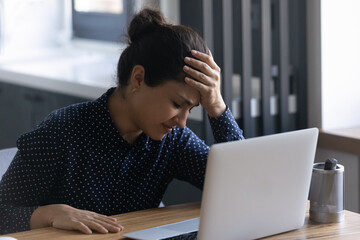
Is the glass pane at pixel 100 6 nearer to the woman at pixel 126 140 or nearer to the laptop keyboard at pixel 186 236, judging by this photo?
the woman at pixel 126 140

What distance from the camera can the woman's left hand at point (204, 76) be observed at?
1.73 m

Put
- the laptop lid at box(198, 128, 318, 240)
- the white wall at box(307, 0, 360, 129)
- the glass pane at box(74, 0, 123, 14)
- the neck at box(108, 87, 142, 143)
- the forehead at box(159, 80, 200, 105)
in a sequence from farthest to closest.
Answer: the glass pane at box(74, 0, 123, 14)
the white wall at box(307, 0, 360, 129)
the neck at box(108, 87, 142, 143)
the forehead at box(159, 80, 200, 105)
the laptop lid at box(198, 128, 318, 240)

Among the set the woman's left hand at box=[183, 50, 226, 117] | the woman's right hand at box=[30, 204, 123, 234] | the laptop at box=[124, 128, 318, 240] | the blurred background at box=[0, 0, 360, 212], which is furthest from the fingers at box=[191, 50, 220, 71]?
the blurred background at box=[0, 0, 360, 212]

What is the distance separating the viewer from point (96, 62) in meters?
3.77

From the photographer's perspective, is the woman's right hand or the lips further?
the lips

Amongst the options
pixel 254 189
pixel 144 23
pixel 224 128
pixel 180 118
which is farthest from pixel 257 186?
pixel 144 23

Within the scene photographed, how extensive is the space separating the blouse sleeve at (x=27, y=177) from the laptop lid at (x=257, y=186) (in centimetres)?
50

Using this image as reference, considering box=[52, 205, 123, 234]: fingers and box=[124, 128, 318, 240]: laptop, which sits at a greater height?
Answer: box=[124, 128, 318, 240]: laptop

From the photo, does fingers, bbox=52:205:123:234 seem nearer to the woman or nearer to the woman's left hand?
the woman

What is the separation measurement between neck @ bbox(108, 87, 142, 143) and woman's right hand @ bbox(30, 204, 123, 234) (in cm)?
29

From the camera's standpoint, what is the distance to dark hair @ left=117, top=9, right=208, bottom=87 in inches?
68.2

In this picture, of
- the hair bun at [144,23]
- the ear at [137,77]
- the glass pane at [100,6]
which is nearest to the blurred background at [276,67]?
the glass pane at [100,6]

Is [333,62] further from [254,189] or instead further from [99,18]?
[99,18]

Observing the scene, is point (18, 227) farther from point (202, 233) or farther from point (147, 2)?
point (147, 2)
